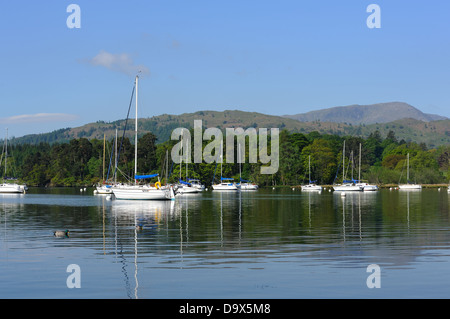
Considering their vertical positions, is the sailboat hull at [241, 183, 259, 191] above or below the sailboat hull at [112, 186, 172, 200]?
below

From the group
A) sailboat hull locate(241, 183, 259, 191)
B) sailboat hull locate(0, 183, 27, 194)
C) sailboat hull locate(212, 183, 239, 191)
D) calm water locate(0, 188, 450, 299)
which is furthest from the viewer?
sailboat hull locate(241, 183, 259, 191)

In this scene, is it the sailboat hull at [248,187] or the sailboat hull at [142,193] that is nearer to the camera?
the sailboat hull at [142,193]

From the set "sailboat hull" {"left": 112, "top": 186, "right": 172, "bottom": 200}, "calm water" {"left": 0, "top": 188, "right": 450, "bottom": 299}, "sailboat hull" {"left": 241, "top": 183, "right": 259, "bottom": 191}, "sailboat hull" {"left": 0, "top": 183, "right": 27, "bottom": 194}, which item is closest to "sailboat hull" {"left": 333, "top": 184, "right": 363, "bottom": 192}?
"sailboat hull" {"left": 241, "top": 183, "right": 259, "bottom": 191}

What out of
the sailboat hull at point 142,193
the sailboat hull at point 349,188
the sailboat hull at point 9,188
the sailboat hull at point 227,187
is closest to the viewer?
the sailboat hull at point 142,193

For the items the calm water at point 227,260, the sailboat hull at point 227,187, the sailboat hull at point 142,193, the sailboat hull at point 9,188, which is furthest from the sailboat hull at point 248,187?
the calm water at point 227,260

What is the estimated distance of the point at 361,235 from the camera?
38531 millimetres

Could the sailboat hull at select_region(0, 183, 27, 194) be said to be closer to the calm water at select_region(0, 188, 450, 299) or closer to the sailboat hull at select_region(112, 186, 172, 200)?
the sailboat hull at select_region(112, 186, 172, 200)

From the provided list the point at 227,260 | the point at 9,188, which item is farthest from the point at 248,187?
the point at 227,260

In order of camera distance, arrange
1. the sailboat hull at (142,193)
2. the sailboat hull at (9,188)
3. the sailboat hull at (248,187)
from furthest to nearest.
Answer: the sailboat hull at (248,187)
the sailboat hull at (9,188)
the sailboat hull at (142,193)

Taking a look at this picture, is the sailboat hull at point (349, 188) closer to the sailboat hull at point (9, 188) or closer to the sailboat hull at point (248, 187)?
the sailboat hull at point (248, 187)

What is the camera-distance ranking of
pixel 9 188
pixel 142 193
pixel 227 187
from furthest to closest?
pixel 227 187, pixel 9 188, pixel 142 193

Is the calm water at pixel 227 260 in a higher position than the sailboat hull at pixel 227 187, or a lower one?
higher

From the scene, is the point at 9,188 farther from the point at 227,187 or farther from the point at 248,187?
the point at 248,187
